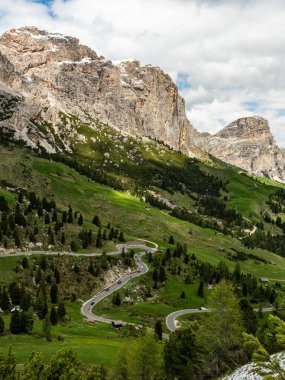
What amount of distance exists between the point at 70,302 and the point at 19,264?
889 inches

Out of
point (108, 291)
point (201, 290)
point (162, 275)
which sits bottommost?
point (108, 291)

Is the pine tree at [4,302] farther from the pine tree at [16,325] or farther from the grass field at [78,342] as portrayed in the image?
the pine tree at [16,325]

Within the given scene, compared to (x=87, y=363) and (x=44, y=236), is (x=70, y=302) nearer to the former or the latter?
(x=44, y=236)

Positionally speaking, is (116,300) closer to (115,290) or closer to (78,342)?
(115,290)

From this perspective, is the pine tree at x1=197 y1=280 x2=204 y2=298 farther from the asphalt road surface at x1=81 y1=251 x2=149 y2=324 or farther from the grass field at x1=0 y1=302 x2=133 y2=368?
the grass field at x1=0 y1=302 x2=133 y2=368

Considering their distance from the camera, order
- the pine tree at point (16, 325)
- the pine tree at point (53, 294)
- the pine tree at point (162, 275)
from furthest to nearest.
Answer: the pine tree at point (162, 275) → the pine tree at point (53, 294) → the pine tree at point (16, 325)

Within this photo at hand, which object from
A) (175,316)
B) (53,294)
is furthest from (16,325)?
(175,316)

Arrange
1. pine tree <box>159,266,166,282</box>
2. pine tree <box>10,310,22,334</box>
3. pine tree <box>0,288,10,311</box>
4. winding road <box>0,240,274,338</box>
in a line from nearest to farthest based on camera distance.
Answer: pine tree <box>10,310,22,334</box>, pine tree <box>0,288,10,311</box>, winding road <box>0,240,274,338</box>, pine tree <box>159,266,166,282</box>

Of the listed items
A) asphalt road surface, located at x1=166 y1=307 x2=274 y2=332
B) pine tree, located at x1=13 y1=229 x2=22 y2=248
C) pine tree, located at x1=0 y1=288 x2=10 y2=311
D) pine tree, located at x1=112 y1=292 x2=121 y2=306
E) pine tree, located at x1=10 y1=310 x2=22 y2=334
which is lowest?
asphalt road surface, located at x1=166 y1=307 x2=274 y2=332

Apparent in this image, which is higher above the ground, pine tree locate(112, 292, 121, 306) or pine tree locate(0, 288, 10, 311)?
pine tree locate(0, 288, 10, 311)

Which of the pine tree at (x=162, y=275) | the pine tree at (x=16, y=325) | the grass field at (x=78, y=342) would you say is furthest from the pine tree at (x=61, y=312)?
the pine tree at (x=162, y=275)

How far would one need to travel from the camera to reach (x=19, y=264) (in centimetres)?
14150

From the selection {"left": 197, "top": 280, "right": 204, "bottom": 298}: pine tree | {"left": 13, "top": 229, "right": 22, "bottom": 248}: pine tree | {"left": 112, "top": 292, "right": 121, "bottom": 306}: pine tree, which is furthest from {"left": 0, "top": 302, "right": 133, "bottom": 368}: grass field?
{"left": 197, "top": 280, "right": 204, "bottom": 298}: pine tree

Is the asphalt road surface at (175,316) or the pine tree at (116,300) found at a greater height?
the pine tree at (116,300)
